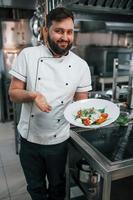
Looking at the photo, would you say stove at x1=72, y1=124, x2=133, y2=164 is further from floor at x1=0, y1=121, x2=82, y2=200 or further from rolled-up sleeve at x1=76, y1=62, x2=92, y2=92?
floor at x1=0, y1=121, x2=82, y2=200

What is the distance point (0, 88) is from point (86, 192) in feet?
11.1

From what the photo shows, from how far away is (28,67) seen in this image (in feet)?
4.34

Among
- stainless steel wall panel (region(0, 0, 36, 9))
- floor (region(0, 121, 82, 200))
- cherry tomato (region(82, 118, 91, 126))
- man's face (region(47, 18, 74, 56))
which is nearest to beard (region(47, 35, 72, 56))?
man's face (region(47, 18, 74, 56))

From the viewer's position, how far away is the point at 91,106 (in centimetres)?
145

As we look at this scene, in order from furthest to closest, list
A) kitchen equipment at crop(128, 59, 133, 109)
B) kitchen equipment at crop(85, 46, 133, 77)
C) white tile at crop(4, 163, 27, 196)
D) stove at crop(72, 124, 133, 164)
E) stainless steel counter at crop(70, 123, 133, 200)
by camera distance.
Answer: kitchen equipment at crop(85, 46, 133, 77)
white tile at crop(4, 163, 27, 196)
kitchen equipment at crop(128, 59, 133, 109)
stove at crop(72, 124, 133, 164)
stainless steel counter at crop(70, 123, 133, 200)

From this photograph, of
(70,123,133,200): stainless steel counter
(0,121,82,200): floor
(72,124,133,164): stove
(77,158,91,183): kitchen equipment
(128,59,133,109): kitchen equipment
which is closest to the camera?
(70,123,133,200): stainless steel counter

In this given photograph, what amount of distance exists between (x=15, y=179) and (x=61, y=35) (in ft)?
5.78

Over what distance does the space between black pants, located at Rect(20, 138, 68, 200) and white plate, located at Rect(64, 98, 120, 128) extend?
0.83 ft

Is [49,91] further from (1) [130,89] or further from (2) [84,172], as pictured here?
(1) [130,89]

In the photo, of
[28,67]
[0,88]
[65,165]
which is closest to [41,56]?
[28,67]

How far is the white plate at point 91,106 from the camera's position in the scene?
126 cm

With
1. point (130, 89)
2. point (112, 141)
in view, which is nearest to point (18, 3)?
point (130, 89)

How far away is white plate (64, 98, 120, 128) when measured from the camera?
1261mm

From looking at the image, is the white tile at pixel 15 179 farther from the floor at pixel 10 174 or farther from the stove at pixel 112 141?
the stove at pixel 112 141
